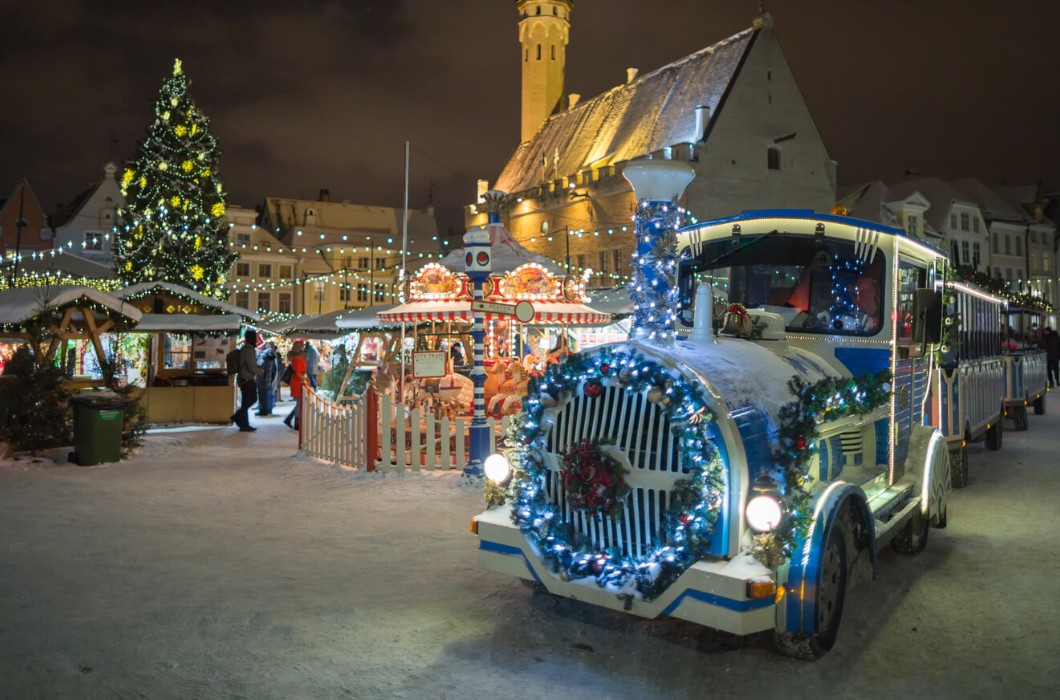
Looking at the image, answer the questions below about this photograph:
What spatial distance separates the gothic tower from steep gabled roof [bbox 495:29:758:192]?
171cm

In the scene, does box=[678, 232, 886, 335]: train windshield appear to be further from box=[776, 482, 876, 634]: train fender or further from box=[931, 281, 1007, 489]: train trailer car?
box=[776, 482, 876, 634]: train fender

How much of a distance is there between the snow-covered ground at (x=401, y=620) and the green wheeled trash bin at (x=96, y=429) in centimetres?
275

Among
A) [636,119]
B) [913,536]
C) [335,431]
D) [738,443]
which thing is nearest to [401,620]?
[738,443]

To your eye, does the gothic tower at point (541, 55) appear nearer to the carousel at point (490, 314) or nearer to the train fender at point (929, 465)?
the carousel at point (490, 314)

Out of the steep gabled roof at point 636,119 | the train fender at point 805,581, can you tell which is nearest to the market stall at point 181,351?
the train fender at point 805,581

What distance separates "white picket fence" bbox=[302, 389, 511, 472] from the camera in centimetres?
1092

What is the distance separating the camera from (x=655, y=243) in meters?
6.71

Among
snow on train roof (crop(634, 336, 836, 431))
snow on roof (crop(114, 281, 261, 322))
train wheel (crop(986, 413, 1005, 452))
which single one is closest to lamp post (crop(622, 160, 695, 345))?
snow on train roof (crop(634, 336, 836, 431))

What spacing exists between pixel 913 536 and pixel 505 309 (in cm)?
559

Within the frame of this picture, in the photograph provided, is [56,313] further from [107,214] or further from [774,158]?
[107,214]

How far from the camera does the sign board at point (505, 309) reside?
1029 cm

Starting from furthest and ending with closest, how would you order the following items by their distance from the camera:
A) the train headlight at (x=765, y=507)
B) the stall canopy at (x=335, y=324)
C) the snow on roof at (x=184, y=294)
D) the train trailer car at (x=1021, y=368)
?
the snow on roof at (x=184, y=294) → the stall canopy at (x=335, y=324) → the train trailer car at (x=1021, y=368) → the train headlight at (x=765, y=507)

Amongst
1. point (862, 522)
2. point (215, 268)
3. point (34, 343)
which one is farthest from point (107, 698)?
point (215, 268)

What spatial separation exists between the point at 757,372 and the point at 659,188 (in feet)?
6.99
